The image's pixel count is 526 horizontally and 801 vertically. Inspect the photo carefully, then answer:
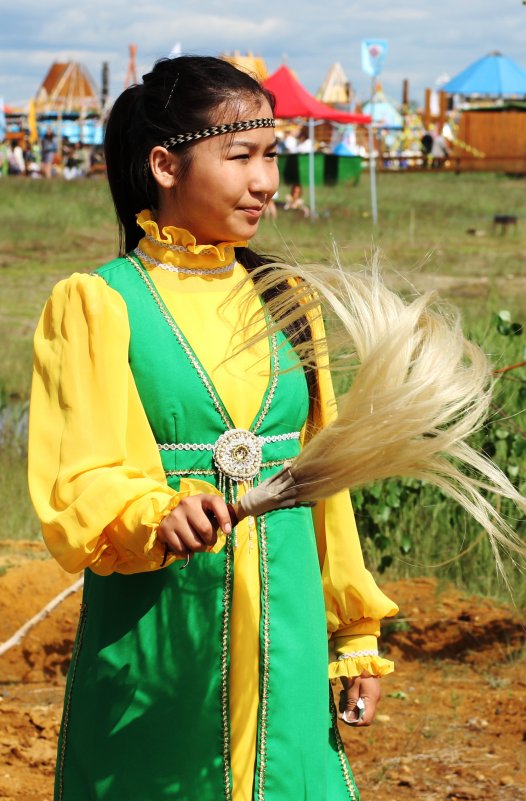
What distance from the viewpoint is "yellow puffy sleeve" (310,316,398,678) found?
7.78ft

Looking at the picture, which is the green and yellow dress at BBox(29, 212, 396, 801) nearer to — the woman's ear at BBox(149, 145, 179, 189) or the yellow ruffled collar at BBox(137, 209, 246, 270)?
the yellow ruffled collar at BBox(137, 209, 246, 270)

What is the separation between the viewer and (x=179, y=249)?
2299mm

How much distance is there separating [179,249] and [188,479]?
1.44 ft

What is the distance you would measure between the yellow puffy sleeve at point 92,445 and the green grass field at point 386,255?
0.41 meters

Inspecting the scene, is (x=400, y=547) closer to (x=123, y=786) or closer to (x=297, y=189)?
(x=123, y=786)

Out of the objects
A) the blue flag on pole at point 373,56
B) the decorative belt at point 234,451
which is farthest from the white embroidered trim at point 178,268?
the blue flag on pole at point 373,56

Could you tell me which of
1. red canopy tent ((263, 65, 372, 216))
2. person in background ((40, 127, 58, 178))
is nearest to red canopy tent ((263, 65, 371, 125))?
red canopy tent ((263, 65, 372, 216))

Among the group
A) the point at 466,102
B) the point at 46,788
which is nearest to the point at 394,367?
the point at 46,788

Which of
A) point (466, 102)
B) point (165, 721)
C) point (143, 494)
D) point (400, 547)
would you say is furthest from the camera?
point (466, 102)

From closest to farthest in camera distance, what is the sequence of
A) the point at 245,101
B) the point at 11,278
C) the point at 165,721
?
the point at 165,721 < the point at 245,101 < the point at 11,278

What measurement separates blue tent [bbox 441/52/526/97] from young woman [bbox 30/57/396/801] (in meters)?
33.8

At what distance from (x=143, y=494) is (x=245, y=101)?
0.78m

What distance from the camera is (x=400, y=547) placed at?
5.17 metres

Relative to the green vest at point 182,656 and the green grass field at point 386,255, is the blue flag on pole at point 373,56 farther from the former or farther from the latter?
the green vest at point 182,656
